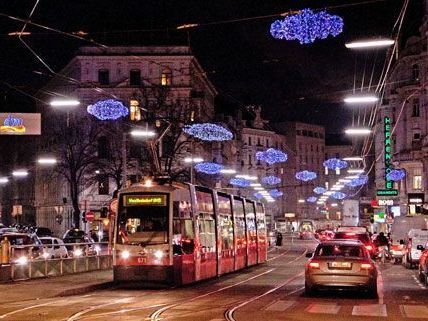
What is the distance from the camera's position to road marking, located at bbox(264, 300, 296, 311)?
19703 millimetres

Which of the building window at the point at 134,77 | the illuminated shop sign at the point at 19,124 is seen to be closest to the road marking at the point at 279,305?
the illuminated shop sign at the point at 19,124

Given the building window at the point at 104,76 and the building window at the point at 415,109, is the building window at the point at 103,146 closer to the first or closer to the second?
the building window at the point at 104,76

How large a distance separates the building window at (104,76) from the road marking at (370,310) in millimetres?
72362

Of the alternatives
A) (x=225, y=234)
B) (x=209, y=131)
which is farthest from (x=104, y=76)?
(x=225, y=234)

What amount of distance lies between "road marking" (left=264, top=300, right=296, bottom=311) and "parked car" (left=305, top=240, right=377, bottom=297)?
1.73 metres

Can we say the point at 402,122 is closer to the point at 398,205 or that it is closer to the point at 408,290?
the point at 398,205

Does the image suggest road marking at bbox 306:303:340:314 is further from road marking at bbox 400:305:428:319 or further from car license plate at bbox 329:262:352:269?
car license plate at bbox 329:262:352:269

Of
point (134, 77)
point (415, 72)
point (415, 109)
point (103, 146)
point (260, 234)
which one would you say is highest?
point (134, 77)

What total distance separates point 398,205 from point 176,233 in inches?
2339

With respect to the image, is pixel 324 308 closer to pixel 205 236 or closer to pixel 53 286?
pixel 53 286

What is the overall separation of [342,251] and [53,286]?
925cm

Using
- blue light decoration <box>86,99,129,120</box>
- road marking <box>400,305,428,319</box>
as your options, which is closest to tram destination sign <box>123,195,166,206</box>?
road marking <box>400,305,428,319</box>

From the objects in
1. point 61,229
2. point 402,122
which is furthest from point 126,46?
point 402,122

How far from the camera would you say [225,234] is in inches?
1382
